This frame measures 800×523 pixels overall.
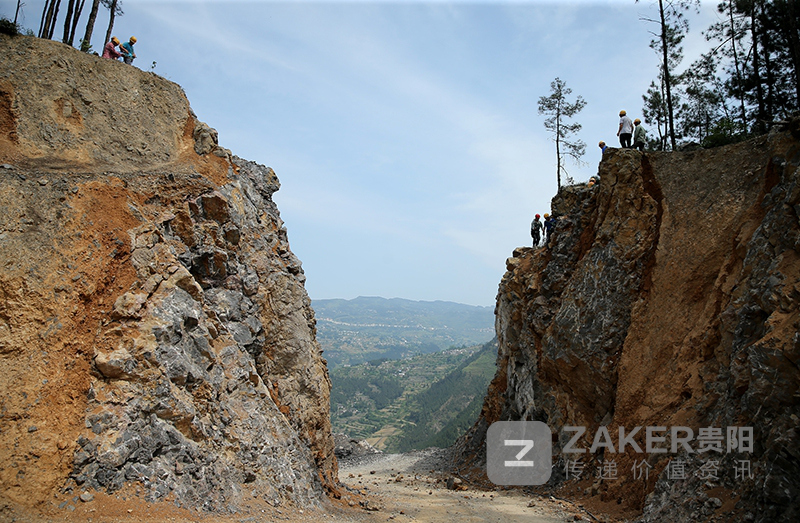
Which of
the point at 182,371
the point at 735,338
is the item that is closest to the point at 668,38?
the point at 735,338

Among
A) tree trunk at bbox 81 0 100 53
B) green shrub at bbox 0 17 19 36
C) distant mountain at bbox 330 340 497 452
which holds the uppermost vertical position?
tree trunk at bbox 81 0 100 53

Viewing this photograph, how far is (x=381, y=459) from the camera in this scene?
37375 mm

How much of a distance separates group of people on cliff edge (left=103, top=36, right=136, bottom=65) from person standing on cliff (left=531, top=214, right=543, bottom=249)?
20.9m

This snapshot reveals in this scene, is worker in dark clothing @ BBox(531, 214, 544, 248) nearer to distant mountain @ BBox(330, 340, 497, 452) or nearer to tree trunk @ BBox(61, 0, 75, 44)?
tree trunk @ BBox(61, 0, 75, 44)

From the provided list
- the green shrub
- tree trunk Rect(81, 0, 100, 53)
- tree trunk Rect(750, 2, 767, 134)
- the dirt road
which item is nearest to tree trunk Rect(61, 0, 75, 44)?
tree trunk Rect(81, 0, 100, 53)

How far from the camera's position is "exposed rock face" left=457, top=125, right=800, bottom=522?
1062 centimetres

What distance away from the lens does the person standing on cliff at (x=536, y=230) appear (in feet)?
86.9

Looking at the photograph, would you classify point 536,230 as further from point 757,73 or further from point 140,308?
point 140,308

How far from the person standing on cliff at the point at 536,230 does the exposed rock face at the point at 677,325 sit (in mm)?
3290

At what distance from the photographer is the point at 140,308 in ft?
35.1

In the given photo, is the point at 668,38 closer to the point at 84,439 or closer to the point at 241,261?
the point at 241,261

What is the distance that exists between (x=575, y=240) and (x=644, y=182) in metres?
4.07

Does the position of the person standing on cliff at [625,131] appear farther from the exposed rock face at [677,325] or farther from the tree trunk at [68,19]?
the tree trunk at [68,19]

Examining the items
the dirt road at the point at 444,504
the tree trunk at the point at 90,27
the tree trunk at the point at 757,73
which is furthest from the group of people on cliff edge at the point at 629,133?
the tree trunk at the point at 90,27
